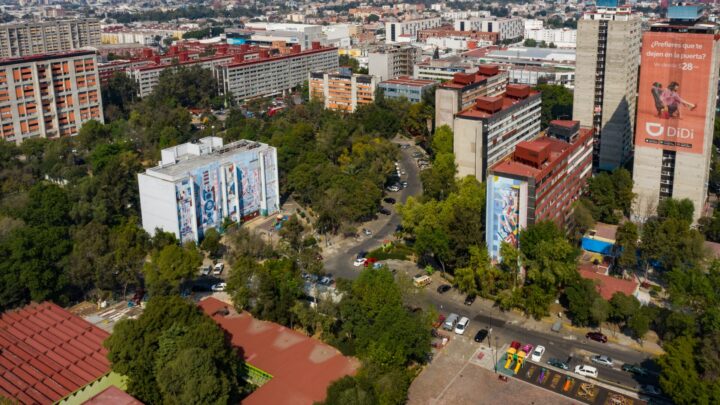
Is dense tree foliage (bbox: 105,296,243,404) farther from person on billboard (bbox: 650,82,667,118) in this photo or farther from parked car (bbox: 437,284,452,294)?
person on billboard (bbox: 650,82,667,118)

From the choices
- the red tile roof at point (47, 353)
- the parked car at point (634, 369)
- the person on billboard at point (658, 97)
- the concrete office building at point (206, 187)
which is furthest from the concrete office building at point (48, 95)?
the parked car at point (634, 369)

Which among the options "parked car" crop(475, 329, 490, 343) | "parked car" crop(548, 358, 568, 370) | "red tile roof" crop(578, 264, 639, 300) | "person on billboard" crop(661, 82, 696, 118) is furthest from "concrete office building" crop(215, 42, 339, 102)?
"parked car" crop(548, 358, 568, 370)

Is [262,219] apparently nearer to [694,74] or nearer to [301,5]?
[694,74]

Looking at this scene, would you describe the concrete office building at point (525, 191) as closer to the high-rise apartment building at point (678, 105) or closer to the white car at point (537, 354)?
the high-rise apartment building at point (678, 105)

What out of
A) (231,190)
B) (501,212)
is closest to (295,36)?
(231,190)

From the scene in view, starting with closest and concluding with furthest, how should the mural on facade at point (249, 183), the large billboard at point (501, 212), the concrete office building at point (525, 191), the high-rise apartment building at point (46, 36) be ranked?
the concrete office building at point (525, 191)
the large billboard at point (501, 212)
the mural on facade at point (249, 183)
the high-rise apartment building at point (46, 36)

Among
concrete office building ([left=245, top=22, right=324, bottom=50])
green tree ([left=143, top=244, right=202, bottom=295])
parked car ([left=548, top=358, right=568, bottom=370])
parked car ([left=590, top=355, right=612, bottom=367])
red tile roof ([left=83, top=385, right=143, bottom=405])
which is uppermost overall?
concrete office building ([left=245, top=22, right=324, bottom=50])
